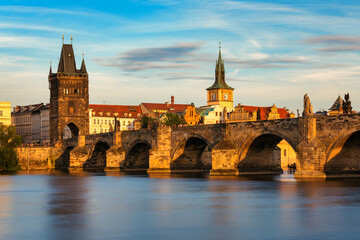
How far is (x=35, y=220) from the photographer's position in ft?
104

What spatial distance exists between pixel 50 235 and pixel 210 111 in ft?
409

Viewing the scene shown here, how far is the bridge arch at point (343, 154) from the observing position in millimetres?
56000

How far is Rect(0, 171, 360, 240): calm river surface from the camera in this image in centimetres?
2730

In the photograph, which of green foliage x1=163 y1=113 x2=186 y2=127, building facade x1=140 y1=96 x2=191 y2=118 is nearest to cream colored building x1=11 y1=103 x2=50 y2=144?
building facade x1=140 y1=96 x2=191 y2=118

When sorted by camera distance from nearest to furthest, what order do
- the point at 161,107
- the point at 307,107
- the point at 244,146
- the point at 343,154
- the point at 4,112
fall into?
the point at 343,154 → the point at 307,107 → the point at 244,146 → the point at 4,112 → the point at 161,107

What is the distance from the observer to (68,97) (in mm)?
127125

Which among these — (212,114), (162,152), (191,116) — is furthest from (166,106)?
(162,152)

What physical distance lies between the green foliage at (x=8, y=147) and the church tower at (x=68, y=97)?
63.0ft

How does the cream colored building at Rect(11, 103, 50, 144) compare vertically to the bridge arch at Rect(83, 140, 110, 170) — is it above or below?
above

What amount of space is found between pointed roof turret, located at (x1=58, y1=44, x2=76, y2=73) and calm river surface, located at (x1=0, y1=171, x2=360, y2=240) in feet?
257

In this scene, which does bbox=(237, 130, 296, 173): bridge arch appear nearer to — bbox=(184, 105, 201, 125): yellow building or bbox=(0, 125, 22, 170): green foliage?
bbox=(0, 125, 22, 170): green foliage

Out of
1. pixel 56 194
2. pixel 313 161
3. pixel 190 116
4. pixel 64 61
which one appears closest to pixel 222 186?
pixel 313 161

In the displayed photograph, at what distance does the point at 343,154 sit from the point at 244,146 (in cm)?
1246

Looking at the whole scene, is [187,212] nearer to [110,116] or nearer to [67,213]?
[67,213]
